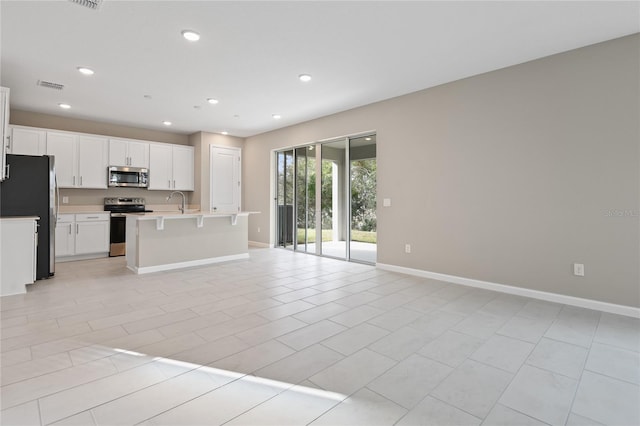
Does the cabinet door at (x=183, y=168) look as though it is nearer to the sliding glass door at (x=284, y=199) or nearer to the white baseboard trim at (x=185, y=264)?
the sliding glass door at (x=284, y=199)

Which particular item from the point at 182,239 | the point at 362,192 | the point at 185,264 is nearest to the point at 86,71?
the point at 182,239

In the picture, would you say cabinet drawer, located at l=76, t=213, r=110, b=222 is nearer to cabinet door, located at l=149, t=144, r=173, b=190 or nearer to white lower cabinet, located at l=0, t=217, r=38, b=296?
cabinet door, located at l=149, t=144, r=173, b=190

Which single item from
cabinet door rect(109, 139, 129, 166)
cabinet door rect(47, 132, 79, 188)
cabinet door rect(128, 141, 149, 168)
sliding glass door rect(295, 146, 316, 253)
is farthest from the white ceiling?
sliding glass door rect(295, 146, 316, 253)

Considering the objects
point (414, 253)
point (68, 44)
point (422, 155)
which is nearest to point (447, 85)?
point (422, 155)

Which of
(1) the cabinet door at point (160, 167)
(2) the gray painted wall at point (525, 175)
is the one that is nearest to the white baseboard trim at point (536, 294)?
(2) the gray painted wall at point (525, 175)

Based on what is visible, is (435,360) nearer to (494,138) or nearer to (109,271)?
(494,138)

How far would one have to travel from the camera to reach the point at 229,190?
8.01 m

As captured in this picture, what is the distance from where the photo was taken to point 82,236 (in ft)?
19.5

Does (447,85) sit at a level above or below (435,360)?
above

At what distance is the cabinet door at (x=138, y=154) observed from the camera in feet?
22.3

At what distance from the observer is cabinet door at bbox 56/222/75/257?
570cm

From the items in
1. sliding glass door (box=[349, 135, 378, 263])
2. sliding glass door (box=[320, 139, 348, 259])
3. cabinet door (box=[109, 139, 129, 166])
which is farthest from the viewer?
cabinet door (box=[109, 139, 129, 166])

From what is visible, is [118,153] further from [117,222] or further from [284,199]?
[284,199]

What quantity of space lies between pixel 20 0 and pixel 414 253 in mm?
5112
